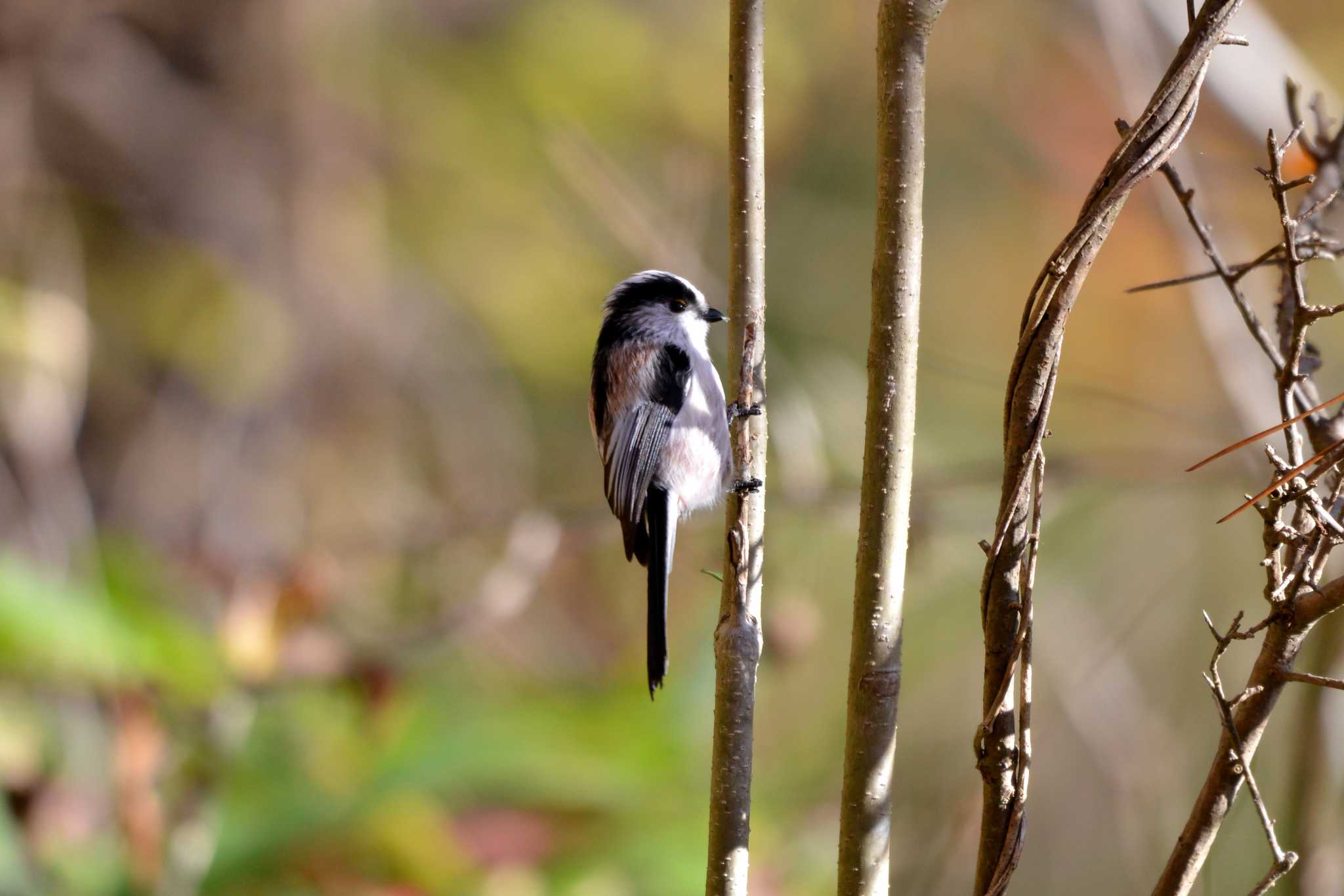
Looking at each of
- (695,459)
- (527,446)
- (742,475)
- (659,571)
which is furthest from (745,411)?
(527,446)

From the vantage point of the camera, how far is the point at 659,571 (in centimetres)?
180

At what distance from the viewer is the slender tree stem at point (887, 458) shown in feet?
2.98

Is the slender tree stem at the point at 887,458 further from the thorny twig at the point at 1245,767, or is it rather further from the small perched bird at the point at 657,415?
the small perched bird at the point at 657,415

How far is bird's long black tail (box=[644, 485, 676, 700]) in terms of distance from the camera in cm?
152

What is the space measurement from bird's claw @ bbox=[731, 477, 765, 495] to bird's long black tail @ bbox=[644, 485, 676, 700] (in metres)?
0.38

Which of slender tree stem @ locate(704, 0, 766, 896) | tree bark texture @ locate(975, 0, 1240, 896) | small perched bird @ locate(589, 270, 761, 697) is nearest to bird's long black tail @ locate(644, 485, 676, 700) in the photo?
small perched bird @ locate(589, 270, 761, 697)

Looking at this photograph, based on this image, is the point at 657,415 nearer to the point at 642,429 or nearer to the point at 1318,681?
the point at 642,429

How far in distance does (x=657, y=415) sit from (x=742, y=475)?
0.97 metres

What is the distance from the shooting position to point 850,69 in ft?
18.6

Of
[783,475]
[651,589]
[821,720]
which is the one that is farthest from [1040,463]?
[821,720]

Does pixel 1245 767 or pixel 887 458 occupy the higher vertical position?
pixel 887 458

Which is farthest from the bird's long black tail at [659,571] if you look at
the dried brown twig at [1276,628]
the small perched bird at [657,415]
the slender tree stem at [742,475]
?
the dried brown twig at [1276,628]

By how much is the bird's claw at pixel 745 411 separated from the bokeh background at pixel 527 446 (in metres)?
1.06

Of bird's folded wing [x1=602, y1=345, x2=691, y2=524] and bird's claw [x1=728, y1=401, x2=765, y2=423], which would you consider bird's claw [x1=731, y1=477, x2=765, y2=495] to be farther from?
bird's folded wing [x1=602, y1=345, x2=691, y2=524]
